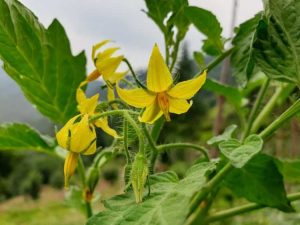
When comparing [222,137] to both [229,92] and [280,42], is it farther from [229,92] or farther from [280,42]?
[229,92]

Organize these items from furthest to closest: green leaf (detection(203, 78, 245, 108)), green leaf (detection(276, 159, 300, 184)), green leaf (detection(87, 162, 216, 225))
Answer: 1. green leaf (detection(203, 78, 245, 108))
2. green leaf (detection(276, 159, 300, 184))
3. green leaf (detection(87, 162, 216, 225))

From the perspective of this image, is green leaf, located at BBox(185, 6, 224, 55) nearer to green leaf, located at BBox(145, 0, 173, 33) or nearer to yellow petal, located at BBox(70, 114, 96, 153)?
green leaf, located at BBox(145, 0, 173, 33)

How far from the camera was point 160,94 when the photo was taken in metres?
0.46

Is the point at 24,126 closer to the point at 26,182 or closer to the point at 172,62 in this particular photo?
the point at 172,62

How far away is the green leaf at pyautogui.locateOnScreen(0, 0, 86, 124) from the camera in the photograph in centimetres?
54

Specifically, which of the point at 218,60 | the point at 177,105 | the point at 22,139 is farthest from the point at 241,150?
the point at 22,139

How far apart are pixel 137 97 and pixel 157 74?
1.3 inches

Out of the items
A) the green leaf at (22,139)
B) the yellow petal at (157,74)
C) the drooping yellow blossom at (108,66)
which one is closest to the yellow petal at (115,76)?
the drooping yellow blossom at (108,66)

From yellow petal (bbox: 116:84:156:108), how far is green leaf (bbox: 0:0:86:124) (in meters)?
0.16

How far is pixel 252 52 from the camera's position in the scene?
512 mm

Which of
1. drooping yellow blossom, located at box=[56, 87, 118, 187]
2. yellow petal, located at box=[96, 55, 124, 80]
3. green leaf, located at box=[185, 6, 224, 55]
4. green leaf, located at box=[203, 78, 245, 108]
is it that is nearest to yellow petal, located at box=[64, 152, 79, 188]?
drooping yellow blossom, located at box=[56, 87, 118, 187]

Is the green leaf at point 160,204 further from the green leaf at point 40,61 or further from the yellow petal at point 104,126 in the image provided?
the green leaf at point 40,61

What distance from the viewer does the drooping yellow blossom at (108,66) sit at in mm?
541

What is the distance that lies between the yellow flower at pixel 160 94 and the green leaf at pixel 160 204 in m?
0.06
